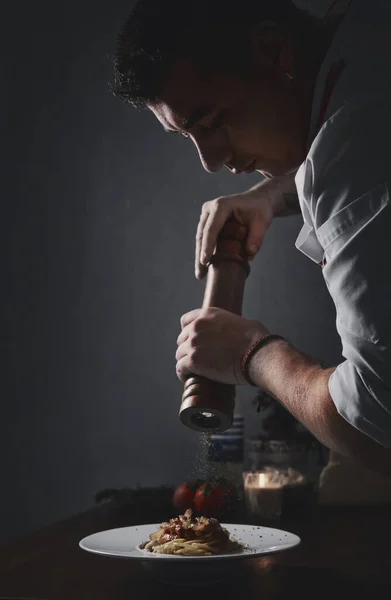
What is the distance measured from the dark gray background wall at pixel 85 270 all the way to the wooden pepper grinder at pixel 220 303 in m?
0.75

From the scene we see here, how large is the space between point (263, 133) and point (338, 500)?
0.91 meters

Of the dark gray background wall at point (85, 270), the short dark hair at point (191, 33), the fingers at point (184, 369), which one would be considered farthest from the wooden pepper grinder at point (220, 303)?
the dark gray background wall at point (85, 270)

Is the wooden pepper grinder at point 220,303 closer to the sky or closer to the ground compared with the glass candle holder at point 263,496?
closer to the sky

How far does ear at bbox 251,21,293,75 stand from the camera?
2.86 feet

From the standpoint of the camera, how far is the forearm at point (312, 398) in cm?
78

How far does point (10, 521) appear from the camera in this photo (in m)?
1.92

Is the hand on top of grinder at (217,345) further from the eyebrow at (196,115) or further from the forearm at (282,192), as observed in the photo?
the forearm at (282,192)

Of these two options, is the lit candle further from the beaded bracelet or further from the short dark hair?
the short dark hair

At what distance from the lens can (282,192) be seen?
1.35 metres

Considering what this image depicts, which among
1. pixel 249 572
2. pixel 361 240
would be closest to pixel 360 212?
pixel 361 240

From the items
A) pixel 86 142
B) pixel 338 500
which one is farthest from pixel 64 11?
pixel 338 500

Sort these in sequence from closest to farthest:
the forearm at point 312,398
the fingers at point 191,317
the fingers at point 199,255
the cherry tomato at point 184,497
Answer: the forearm at point 312,398
the fingers at point 191,317
the fingers at point 199,255
the cherry tomato at point 184,497

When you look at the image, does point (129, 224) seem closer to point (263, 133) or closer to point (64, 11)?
point (64, 11)

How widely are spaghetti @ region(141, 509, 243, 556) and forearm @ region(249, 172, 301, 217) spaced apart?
0.57 m
